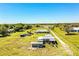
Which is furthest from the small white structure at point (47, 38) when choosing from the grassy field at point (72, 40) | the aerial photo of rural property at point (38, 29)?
the grassy field at point (72, 40)

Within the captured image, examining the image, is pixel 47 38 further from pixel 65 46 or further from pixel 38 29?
pixel 65 46

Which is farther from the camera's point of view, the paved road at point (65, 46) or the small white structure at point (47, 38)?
the small white structure at point (47, 38)

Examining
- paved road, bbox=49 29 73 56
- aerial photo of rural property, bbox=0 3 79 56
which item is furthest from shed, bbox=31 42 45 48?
paved road, bbox=49 29 73 56

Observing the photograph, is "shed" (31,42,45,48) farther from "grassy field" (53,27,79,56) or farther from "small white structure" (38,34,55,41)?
"grassy field" (53,27,79,56)

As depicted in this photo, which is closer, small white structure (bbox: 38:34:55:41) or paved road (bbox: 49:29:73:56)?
paved road (bbox: 49:29:73:56)

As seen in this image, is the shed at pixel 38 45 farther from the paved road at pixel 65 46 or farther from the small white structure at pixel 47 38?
the paved road at pixel 65 46

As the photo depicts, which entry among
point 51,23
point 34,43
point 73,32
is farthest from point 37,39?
point 73,32

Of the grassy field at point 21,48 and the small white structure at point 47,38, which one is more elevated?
the small white structure at point 47,38
